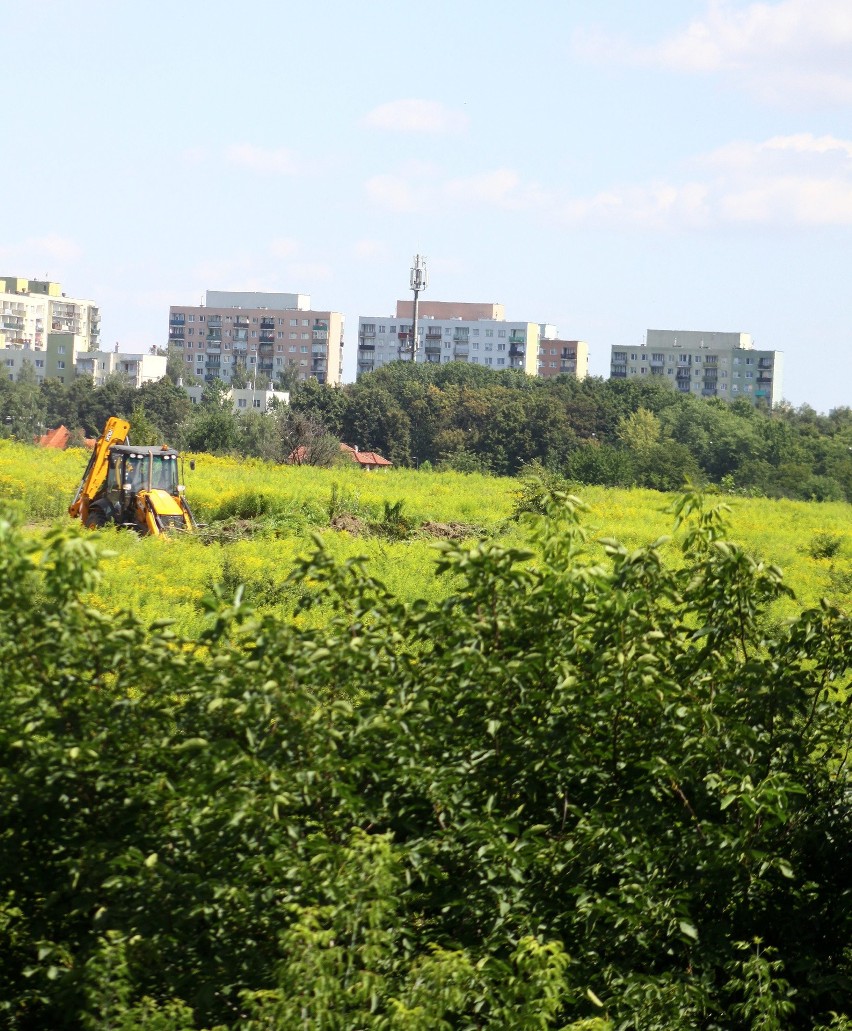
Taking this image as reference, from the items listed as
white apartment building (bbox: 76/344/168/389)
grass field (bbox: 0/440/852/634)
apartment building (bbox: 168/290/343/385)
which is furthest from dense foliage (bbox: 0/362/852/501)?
apartment building (bbox: 168/290/343/385)

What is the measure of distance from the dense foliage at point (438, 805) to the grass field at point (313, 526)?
5.54 meters

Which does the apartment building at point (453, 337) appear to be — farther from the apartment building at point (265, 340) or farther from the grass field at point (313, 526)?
the grass field at point (313, 526)

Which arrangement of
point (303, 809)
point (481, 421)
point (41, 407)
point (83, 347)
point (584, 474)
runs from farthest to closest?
point (83, 347) < point (41, 407) < point (481, 421) < point (584, 474) < point (303, 809)

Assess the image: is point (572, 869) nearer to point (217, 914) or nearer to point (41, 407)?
point (217, 914)

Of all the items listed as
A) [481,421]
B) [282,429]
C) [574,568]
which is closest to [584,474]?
[282,429]

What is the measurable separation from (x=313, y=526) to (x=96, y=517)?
4.17 metres

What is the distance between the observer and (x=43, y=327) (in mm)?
188375

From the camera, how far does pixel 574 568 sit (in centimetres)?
662

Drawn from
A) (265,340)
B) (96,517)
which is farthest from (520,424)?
(265,340)

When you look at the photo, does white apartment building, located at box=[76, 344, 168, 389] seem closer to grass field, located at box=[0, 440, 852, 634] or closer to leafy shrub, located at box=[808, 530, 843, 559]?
grass field, located at box=[0, 440, 852, 634]

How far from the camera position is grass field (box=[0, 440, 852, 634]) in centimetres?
1927

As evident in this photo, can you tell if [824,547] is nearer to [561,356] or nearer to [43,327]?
[561,356]

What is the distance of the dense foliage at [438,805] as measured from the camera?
5.54 meters

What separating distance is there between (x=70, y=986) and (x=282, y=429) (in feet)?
223
